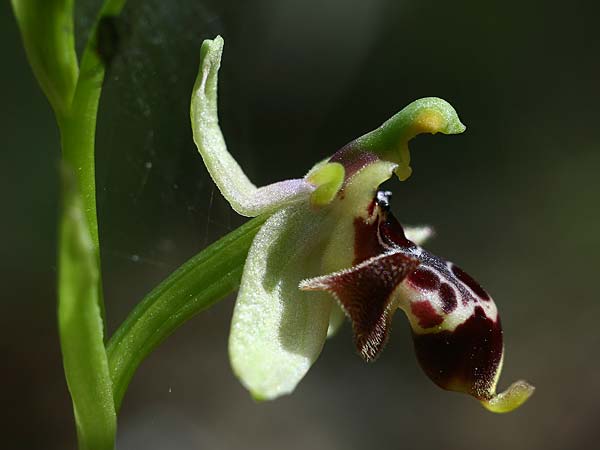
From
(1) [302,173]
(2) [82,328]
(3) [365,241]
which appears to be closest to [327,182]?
(3) [365,241]

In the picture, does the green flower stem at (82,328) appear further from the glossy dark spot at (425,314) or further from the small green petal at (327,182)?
the glossy dark spot at (425,314)

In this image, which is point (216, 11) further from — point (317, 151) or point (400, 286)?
point (400, 286)

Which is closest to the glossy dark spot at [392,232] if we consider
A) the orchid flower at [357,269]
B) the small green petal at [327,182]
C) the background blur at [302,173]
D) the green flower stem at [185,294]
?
the orchid flower at [357,269]

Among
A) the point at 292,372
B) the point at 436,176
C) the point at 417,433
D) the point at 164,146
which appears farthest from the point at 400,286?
the point at 436,176

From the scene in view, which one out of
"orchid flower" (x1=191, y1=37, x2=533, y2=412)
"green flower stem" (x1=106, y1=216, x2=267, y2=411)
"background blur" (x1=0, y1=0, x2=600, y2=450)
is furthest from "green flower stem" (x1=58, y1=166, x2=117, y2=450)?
"background blur" (x1=0, y1=0, x2=600, y2=450)

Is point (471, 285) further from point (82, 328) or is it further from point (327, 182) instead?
point (82, 328)

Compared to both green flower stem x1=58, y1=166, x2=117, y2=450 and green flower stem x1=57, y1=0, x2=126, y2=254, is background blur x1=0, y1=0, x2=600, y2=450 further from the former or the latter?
green flower stem x1=58, y1=166, x2=117, y2=450
